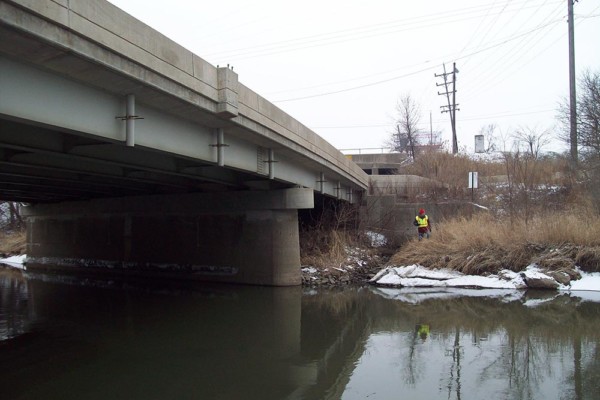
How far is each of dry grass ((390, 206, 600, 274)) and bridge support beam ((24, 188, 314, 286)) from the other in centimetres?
503

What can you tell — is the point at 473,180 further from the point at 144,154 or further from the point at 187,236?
the point at 144,154

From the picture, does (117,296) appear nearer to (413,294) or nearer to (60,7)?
(413,294)

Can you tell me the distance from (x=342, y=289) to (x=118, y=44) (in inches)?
479

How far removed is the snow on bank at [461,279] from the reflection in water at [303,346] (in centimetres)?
96

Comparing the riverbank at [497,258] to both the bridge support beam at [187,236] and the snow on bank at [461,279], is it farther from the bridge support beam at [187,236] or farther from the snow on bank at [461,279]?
the bridge support beam at [187,236]

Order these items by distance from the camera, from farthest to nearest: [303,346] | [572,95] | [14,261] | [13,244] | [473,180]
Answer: [13,244] < [14,261] < [572,95] < [473,180] < [303,346]

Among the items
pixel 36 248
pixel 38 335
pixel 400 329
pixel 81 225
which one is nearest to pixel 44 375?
pixel 38 335

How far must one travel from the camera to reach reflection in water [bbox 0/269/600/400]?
23.0 feet

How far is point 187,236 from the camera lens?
19.4m

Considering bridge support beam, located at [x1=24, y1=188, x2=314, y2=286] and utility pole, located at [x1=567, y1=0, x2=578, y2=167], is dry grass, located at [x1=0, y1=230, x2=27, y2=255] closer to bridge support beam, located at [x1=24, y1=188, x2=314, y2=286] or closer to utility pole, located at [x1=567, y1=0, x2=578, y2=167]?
bridge support beam, located at [x1=24, y1=188, x2=314, y2=286]

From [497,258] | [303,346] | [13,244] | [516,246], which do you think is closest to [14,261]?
[13,244]

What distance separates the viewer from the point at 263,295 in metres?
15.6

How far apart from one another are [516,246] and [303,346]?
10273mm

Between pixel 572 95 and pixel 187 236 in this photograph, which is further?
pixel 572 95
